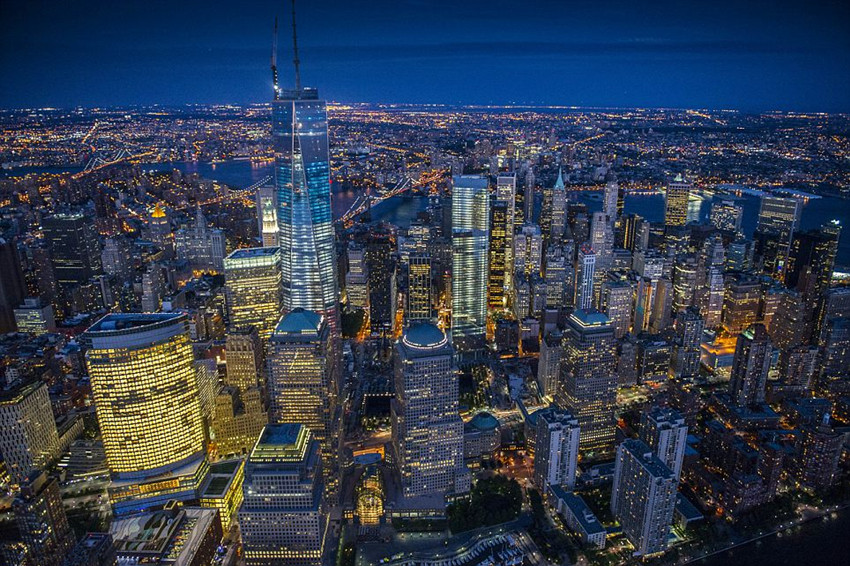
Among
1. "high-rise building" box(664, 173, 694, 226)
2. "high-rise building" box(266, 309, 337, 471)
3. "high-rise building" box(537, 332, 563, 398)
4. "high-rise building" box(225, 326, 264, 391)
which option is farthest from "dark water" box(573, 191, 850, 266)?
"high-rise building" box(266, 309, 337, 471)

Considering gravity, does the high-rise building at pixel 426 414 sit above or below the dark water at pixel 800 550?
above

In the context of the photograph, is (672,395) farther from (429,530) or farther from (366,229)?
(366,229)

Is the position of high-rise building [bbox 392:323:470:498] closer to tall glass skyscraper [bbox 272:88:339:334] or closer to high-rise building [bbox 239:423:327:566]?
high-rise building [bbox 239:423:327:566]

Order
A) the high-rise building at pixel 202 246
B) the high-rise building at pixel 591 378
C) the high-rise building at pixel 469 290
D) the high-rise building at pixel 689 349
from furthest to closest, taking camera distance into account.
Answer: the high-rise building at pixel 202 246 < the high-rise building at pixel 469 290 < the high-rise building at pixel 689 349 < the high-rise building at pixel 591 378

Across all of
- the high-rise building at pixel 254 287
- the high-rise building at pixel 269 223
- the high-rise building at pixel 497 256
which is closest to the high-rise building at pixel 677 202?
the high-rise building at pixel 497 256

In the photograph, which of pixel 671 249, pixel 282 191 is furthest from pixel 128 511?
pixel 671 249

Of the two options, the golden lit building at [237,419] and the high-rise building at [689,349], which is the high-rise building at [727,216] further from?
the golden lit building at [237,419]

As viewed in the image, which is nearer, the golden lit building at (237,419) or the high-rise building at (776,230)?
the golden lit building at (237,419)

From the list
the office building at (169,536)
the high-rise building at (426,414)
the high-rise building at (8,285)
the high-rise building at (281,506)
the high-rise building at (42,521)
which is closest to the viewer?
the high-rise building at (42,521)
